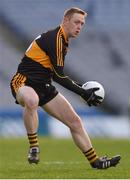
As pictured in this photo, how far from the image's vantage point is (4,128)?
23.1 m

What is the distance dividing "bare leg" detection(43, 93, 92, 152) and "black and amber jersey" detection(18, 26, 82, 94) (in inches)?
12.4

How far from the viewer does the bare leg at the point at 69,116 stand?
9.47m

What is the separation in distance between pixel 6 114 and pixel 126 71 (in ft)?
15.8

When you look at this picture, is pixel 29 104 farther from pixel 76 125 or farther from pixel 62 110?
pixel 76 125

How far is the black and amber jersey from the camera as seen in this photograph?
9.23m

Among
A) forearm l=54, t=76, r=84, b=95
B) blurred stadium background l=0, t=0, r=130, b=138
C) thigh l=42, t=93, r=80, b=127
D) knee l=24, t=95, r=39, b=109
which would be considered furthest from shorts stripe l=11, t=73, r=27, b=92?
blurred stadium background l=0, t=0, r=130, b=138

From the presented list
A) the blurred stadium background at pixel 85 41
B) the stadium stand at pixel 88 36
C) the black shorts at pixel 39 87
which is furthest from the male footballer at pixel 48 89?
the stadium stand at pixel 88 36

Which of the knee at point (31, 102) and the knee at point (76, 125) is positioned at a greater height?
the knee at point (31, 102)

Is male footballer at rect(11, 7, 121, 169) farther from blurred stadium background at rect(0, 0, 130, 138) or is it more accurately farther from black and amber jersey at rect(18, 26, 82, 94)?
blurred stadium background at rect(0, 0, 130, 138)

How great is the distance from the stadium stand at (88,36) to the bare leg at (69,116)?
632 inches

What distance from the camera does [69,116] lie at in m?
9.46

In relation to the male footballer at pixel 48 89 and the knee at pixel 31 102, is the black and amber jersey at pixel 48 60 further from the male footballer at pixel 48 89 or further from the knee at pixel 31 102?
the knee at pixel 31 102

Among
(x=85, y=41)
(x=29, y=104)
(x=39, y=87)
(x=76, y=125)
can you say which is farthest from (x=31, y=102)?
(x=85, y=41)

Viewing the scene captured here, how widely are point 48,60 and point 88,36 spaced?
16.7 m
